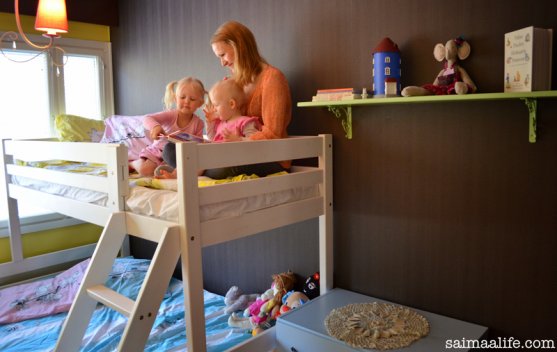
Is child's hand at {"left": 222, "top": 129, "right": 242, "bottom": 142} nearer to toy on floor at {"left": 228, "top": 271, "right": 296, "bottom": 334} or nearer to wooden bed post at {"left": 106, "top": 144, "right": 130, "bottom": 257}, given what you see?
wooden bed post at {"left": 106, "top": 144, "right": 130, "bottom": 257}

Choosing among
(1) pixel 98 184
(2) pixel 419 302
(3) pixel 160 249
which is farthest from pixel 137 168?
(2) pixel 419 302

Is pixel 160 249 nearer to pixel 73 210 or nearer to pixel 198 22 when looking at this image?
pixel 73 210

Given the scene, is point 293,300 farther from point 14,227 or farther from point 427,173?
point 14,227

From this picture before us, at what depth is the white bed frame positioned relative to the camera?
5.13 feet

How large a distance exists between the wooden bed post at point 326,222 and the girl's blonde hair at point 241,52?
0.42 m

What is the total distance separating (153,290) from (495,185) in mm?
1248

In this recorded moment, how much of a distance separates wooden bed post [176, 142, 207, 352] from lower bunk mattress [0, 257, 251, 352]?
557 millimetres

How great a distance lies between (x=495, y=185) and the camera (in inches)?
67.7

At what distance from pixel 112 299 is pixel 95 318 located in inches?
37.8

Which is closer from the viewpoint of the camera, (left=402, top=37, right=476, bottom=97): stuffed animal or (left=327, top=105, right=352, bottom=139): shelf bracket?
(left=402, top=37, right=476, bottom=97): stuffed animal

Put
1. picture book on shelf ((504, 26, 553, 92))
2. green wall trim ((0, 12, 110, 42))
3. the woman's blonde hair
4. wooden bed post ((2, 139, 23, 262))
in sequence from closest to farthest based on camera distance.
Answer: picture book on shelf ((504, 26, 553, 92))
the woman's blonde hair
wooden bed post ((2, 139, 23, 262))
green wall trim ((0, 12, 110, 42))

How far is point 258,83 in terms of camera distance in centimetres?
208

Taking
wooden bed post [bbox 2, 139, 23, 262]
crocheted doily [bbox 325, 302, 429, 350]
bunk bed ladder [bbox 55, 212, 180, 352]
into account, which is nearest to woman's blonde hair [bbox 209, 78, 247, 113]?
bunk bed ladder [bbox 55, 212, 180, 352]

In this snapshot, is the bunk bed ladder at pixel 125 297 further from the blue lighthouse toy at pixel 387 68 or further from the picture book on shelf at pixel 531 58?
the picture book on shelf at pixel 531 58
